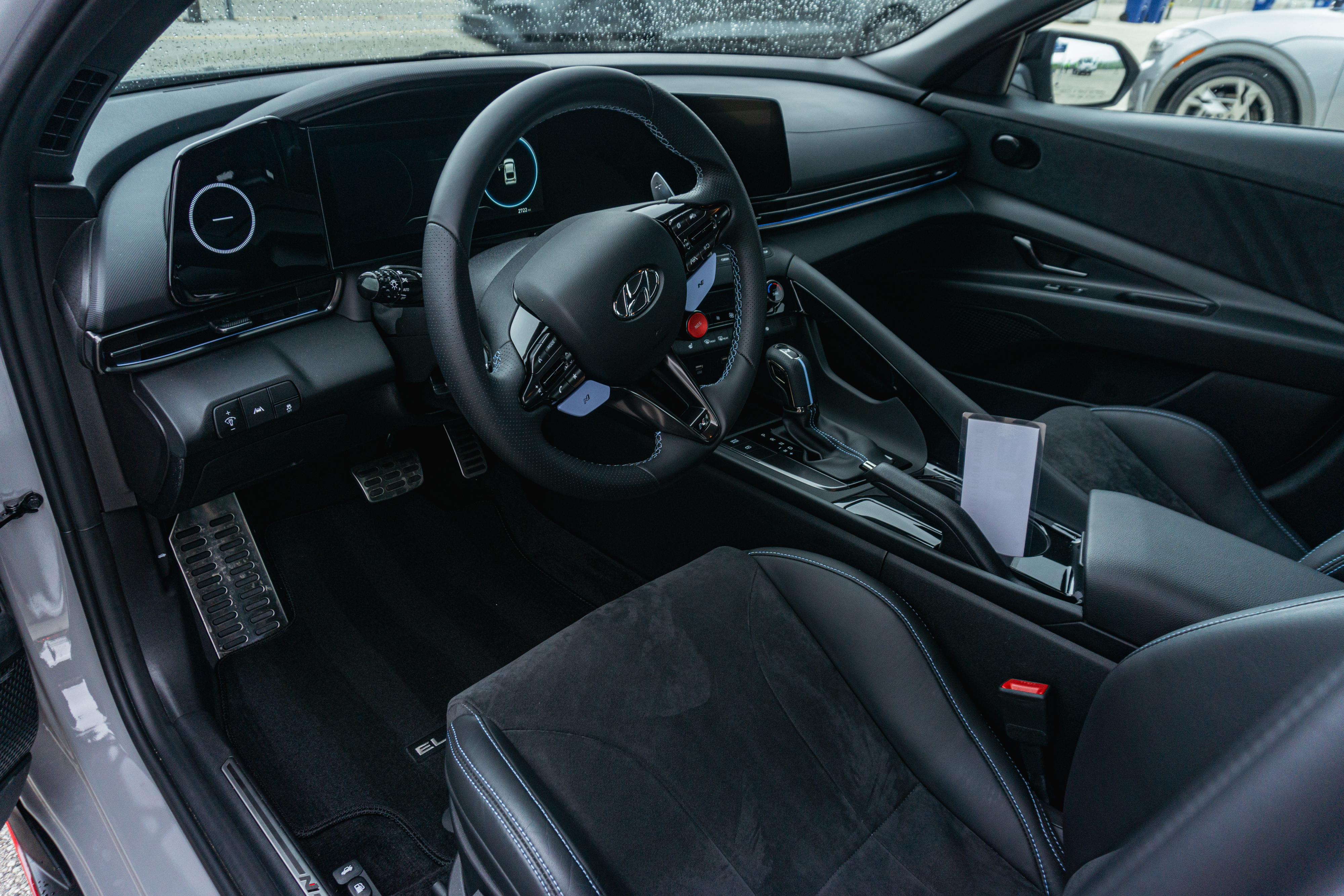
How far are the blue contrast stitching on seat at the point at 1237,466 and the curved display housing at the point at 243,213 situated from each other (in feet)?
5.55

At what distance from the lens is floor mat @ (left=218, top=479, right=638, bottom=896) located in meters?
1.53

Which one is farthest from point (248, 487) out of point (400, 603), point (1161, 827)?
point (1161, 827)

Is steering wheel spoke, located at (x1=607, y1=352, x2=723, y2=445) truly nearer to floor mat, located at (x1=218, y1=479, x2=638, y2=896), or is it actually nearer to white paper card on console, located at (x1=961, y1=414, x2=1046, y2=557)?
white paper card on console, located at (x1=961, y1=414, x2=1046, y2=557)

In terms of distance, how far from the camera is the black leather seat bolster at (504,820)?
0.92 m

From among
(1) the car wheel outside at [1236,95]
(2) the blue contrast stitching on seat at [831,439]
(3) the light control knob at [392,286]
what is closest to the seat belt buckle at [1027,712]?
(2) the blue contrast stitching on seat at [831,439]

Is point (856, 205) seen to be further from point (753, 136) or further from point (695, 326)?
point (695, 326)

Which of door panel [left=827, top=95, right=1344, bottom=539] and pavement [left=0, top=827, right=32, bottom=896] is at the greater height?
door panel [left=827, top=95, right=1344, bottom=539]

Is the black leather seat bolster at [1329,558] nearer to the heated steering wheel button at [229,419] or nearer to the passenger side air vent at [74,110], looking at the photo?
the heated steering wheel button at [229,419]

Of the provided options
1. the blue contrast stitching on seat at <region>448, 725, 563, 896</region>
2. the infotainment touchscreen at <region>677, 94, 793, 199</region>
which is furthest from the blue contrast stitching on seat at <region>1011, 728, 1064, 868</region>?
Answer: the infotainment touchscreen at <region>677, 94, 793, 199</region>

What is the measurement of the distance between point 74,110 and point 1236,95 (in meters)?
2.44

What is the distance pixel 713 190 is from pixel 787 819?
88 centimetres

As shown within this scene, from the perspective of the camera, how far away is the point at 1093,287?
2.24 m

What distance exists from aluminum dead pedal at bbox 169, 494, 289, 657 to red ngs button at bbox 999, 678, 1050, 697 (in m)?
1.42

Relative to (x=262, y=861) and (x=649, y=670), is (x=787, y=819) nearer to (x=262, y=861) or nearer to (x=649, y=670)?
(x=649, y=670)
